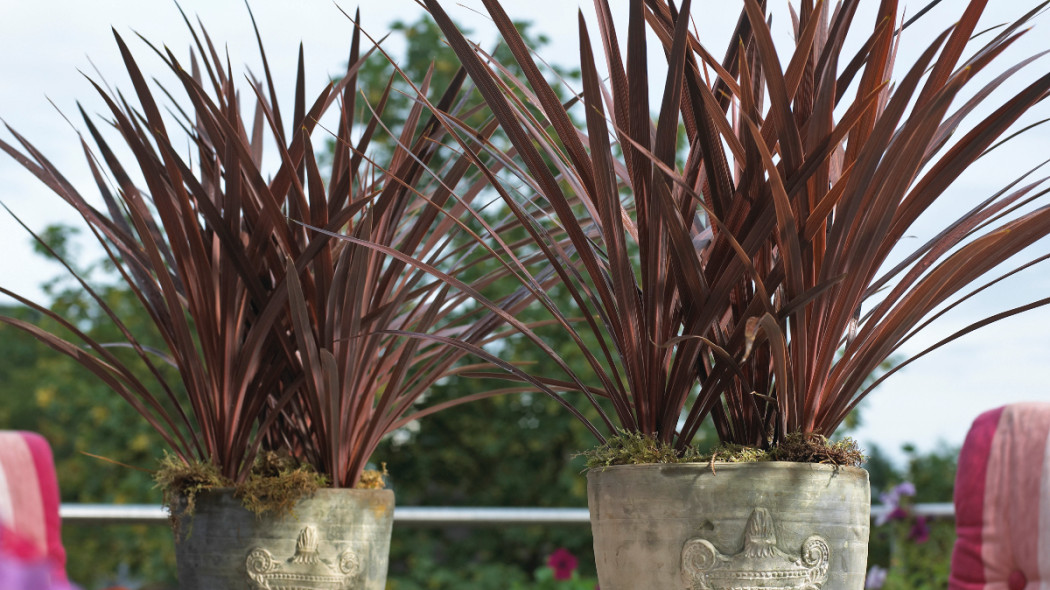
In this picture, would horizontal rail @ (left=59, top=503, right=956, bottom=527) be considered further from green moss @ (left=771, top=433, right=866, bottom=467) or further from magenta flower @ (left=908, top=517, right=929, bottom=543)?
green moss @ (left=771, top=433, right=866, bottom=467)

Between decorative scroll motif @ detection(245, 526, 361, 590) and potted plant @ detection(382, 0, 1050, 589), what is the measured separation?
46 cm

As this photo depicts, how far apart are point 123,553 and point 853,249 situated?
7.37 meters

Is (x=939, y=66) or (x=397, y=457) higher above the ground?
(x=939, y=66)

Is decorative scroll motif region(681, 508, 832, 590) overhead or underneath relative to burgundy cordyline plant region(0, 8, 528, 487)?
underneath

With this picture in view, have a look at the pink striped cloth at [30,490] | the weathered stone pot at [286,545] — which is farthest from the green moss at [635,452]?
the pink striped cloth at [30,490]

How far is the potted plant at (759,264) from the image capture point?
93 cm

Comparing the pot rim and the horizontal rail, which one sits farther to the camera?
the horizontal rail

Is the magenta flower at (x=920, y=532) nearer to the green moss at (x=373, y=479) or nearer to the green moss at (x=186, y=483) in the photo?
the green moss at (x=373, y=479)

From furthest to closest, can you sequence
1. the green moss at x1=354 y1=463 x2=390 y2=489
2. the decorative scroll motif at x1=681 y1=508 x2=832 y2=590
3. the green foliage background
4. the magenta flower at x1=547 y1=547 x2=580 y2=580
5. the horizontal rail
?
1. the green foliage background
2. the magenta flower at x1=547 y1=547 x2=580 y2=580
3. the horizontal rail
4. the green moss at x1=354 y1=463 x2=390 y2=489
5. the decorative scroll motif at x1=681 y1=508 x2=832 y2=590

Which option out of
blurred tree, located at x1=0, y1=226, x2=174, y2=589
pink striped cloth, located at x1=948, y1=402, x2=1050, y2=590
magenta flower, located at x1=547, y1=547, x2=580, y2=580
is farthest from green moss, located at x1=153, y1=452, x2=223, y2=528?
blurred tree, located at x1=0, y1=226, x2=174, y2=589

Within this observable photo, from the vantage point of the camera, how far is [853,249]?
97cm

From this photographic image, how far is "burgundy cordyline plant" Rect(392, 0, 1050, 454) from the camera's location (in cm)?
93

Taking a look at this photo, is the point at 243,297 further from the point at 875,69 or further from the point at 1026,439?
the point at 1026,439

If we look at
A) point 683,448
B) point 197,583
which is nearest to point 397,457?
point 197,583
